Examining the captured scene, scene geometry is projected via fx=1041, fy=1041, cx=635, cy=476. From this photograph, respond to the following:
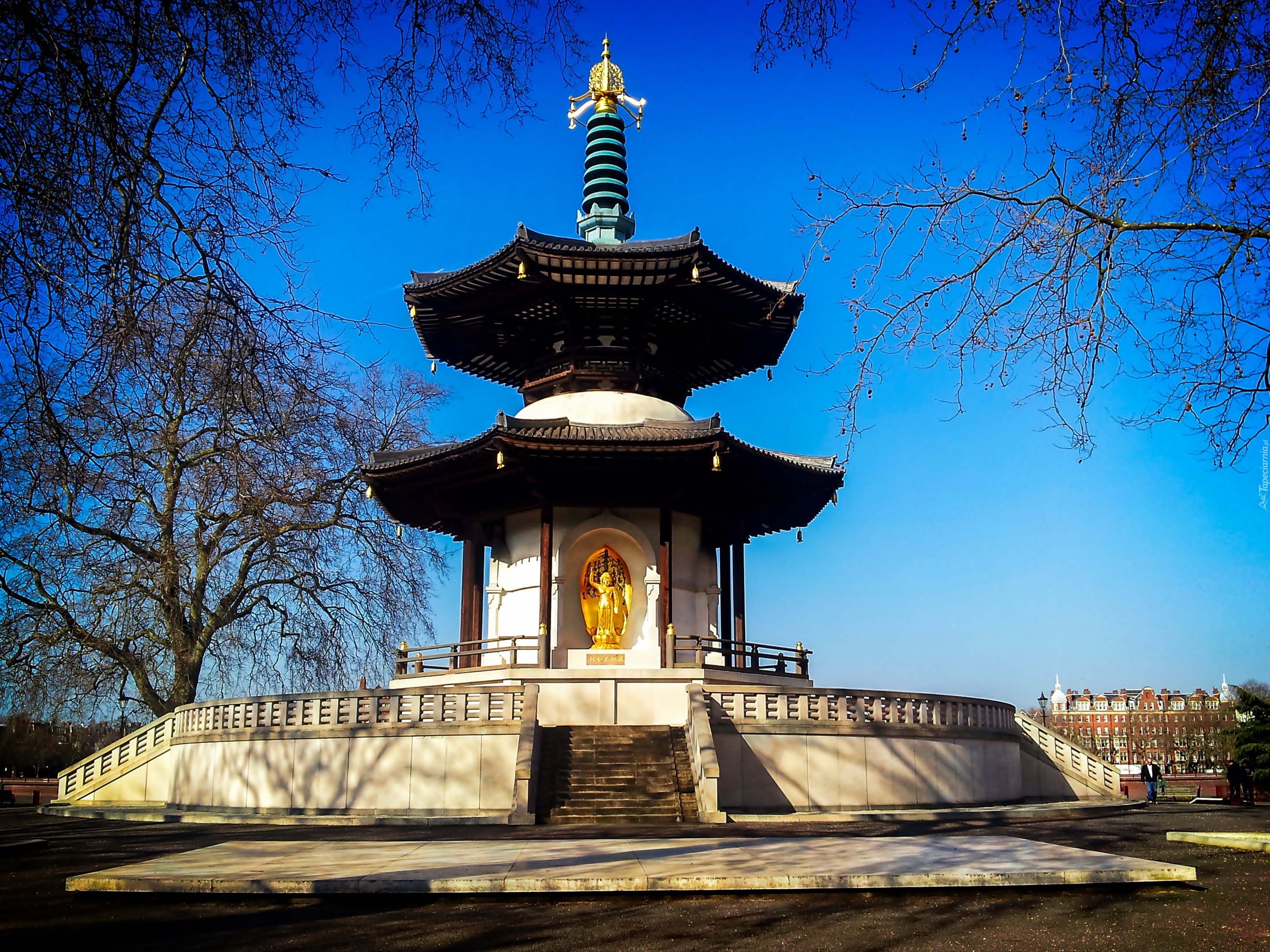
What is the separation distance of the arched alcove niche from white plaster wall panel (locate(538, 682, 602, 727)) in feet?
8.89

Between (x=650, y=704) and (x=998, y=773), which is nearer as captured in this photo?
(x=650, y=704)

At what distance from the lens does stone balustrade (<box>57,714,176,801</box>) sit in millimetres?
25672

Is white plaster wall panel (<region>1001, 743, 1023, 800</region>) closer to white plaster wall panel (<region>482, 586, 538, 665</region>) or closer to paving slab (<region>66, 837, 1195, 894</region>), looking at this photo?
→ white plaster wall panel (<region>482, 586, 538, 665</region>)

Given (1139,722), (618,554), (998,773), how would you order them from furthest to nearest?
(1139,722)
(618,554)
(998,773)

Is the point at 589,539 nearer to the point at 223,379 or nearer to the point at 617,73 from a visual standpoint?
the point at 617,73

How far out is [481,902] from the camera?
863 centimetres

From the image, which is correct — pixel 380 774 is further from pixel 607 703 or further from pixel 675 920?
pixel 675 920

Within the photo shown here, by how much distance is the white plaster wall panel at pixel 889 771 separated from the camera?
20641 millimetres

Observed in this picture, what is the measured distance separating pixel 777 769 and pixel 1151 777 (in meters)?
16.9

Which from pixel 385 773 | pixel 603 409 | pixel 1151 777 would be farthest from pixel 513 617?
pixel 1151 777

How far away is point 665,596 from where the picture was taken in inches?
947

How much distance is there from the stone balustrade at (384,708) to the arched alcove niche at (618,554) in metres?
3.51

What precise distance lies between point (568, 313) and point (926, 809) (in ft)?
46.5

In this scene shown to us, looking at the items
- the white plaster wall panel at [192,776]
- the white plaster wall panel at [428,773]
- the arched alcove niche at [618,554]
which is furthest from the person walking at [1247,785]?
the white plaster wall panel at [192,776]
